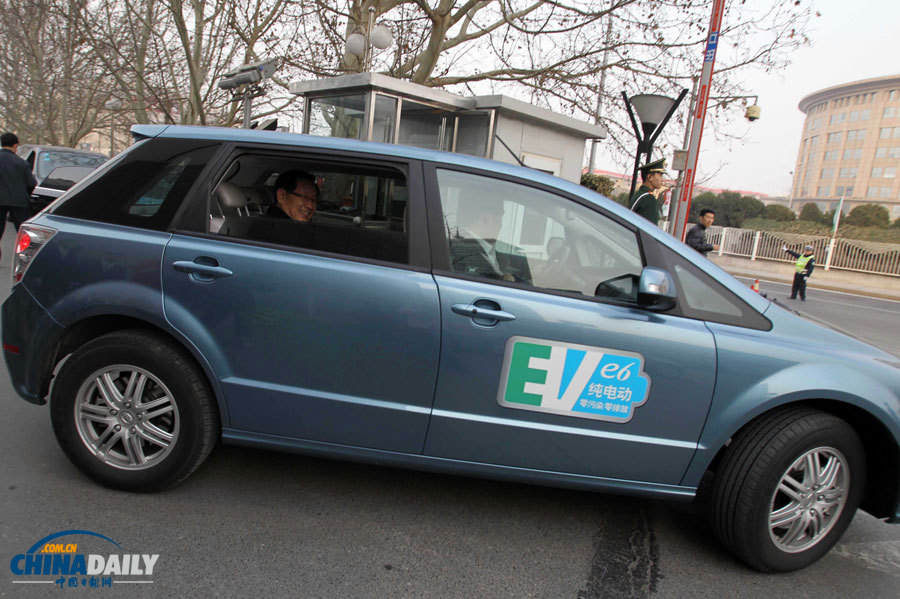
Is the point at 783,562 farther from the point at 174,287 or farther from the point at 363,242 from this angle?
the point at 174,287

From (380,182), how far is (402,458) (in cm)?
133

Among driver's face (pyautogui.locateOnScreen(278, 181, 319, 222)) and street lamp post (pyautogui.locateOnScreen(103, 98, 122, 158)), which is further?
street lamp post (pyautogui.locateOnScreen(103, 98, 122, 158))

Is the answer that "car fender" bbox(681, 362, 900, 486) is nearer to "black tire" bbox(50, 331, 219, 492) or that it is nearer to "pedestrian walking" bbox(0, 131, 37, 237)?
"black tire" bbox(50, 331, 219, 492)

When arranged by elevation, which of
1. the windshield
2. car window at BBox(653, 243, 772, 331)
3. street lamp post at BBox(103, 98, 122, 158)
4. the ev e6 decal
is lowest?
the ev e6 decal

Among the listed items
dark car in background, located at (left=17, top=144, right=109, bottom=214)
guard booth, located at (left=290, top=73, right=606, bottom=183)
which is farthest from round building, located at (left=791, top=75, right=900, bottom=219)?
dark car in background, located at (left=17, top=144, right=109, bottom=214)

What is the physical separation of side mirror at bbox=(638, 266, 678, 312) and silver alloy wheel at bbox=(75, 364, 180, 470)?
2.17 meters

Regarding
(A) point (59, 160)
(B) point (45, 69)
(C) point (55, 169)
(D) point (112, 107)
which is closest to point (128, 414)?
(C) point (55, 169)

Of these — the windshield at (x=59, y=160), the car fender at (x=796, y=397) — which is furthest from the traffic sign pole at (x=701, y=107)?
the windshield at (x=59, y=160)

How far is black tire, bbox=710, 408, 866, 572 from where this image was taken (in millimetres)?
2613

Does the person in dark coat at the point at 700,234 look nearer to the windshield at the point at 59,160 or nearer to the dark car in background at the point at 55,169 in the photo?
the dark car in background at the point at 55,169

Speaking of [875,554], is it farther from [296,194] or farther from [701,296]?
[296,194]

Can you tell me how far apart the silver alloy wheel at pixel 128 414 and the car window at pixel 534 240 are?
151 cm

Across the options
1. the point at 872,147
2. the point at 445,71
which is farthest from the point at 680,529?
the point at 872,147

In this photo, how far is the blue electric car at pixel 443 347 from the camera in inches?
102
